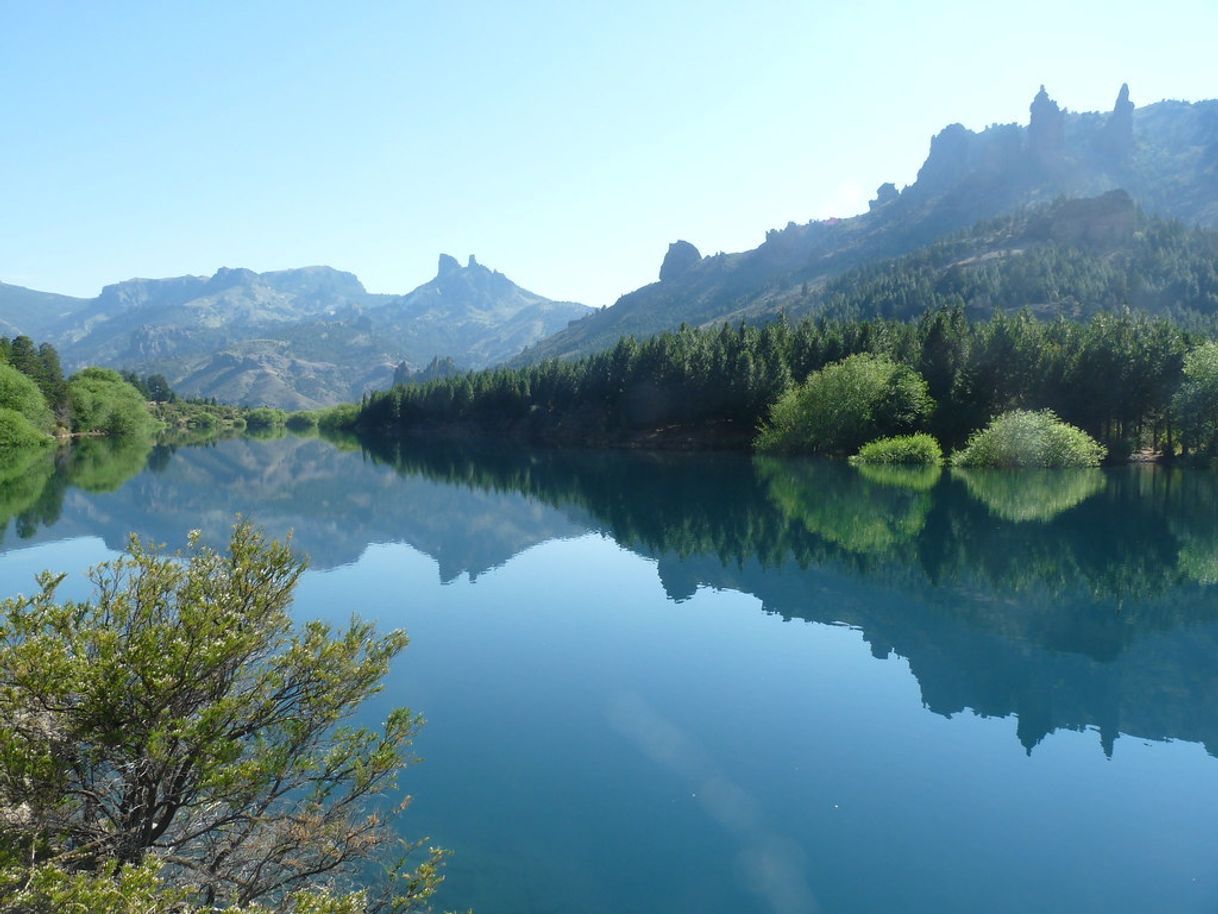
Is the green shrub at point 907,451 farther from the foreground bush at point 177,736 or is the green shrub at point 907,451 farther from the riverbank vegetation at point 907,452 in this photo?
the foreground bush at point 177,736

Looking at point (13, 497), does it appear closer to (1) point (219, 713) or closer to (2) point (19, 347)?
(1) point (219, 713)

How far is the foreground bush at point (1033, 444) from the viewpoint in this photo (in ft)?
221

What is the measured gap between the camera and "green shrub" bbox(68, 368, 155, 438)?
121m

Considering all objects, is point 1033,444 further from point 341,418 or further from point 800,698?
point 341,418

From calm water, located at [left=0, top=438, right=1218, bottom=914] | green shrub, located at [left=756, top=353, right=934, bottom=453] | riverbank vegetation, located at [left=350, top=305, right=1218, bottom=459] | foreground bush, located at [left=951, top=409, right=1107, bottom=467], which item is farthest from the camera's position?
green shrub, located at [left=756, top=353, right=934, bottom=453]

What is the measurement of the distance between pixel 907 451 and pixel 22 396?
108281 mm

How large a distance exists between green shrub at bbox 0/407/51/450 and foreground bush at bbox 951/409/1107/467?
10917 centimetres

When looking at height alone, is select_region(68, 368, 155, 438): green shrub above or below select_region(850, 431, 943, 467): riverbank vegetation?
above

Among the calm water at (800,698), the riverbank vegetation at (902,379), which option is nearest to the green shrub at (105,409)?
the riverbank vegetation at (902,379)

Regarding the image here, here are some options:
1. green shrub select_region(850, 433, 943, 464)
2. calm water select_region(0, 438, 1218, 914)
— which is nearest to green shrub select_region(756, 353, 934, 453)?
green shrub select_region(850, 433, 943, 464)

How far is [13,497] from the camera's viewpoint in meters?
50.6

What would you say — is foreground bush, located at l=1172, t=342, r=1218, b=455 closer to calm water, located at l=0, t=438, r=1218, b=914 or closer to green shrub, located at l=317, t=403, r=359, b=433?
calm water, located at l=0, t=438, r=1218, b=914

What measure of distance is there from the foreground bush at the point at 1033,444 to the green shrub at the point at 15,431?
109m

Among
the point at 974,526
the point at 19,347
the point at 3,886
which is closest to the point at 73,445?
the point at 19,347
